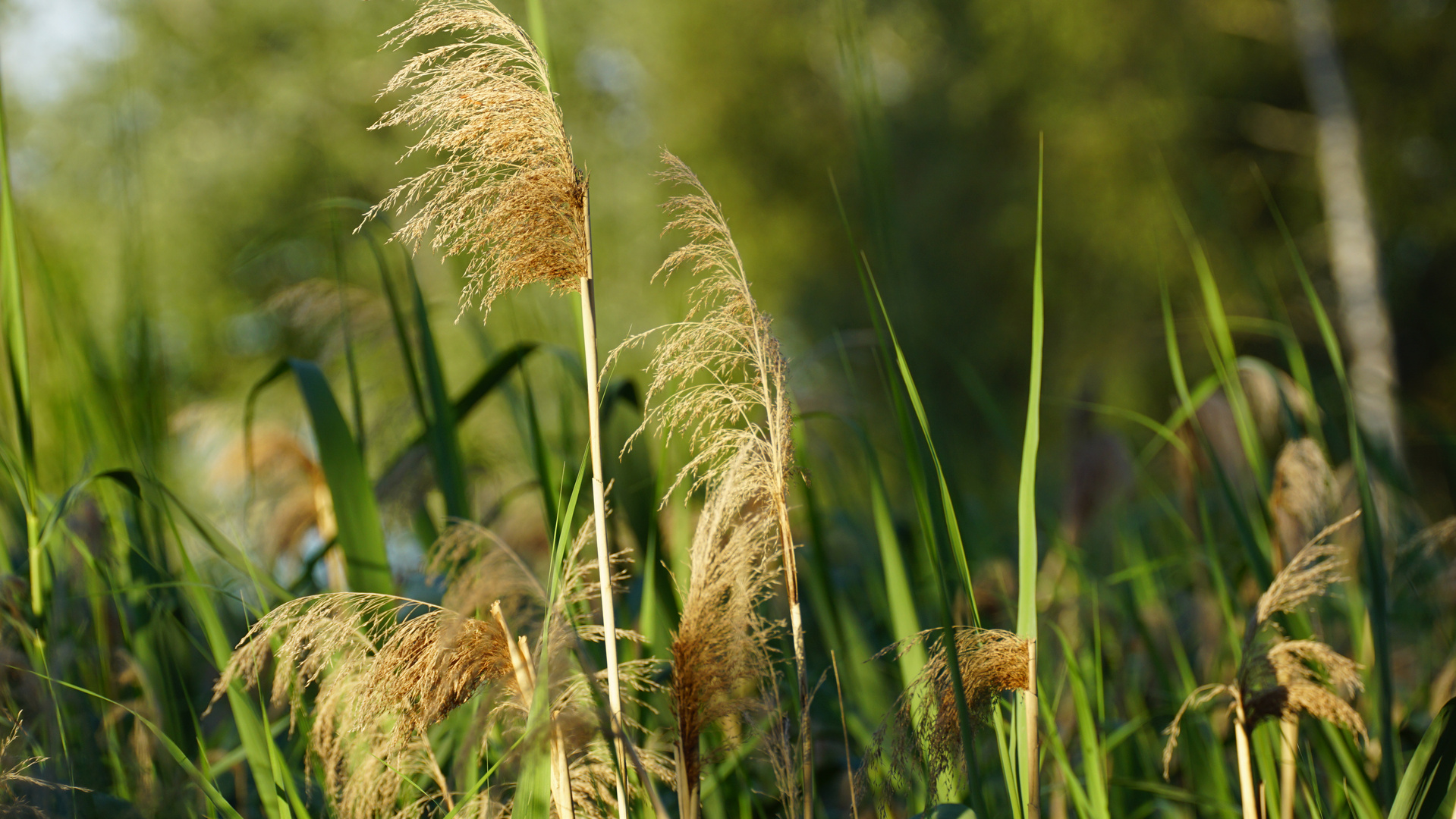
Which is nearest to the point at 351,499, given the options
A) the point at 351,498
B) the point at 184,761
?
the point at 351,498

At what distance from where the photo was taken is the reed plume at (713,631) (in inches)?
32.2

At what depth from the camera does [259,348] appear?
13148 millimetres

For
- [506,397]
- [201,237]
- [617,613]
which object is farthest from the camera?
[201,237]

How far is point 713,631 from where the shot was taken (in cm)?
83

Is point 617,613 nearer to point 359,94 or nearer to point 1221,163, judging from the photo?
point 1221,163

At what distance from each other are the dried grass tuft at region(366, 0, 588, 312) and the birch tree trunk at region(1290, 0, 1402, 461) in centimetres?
1052

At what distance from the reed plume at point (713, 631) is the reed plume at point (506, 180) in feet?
0.21

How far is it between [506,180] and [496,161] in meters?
0.02

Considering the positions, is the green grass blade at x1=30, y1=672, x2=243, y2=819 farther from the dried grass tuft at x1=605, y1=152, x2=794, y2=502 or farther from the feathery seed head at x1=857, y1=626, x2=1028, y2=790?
the feathery seed head at x1=857, y1=626, x2=1028, y2=790

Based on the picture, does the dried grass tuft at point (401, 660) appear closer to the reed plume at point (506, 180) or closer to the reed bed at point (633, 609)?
the reed bed at point (633, 609)

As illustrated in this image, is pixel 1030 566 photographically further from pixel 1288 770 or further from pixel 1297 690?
pixel 1288 770

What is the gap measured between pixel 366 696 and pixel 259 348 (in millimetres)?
14060

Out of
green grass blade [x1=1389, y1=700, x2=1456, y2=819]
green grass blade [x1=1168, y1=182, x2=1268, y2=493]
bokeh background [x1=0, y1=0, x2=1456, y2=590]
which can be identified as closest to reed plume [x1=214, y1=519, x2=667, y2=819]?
green grass blade [x1=1389, y1=700, x2=1456, y2=819]

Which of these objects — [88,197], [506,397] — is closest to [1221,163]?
[506,397]
